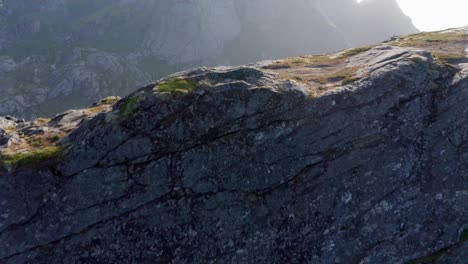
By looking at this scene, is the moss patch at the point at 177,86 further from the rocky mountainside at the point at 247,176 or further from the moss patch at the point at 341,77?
the moss patch at the point at 341,77

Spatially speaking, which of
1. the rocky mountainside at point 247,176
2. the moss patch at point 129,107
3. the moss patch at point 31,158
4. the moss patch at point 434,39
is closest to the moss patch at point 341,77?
the rocky mountainside at point 247,176

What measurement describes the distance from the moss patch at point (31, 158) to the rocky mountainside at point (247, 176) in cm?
7

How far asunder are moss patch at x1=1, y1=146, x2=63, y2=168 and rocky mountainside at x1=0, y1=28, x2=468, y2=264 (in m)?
0.07

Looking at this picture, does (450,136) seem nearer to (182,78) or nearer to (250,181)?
(250,181)

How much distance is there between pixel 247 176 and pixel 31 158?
42.9 feet

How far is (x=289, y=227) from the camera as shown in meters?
21.7

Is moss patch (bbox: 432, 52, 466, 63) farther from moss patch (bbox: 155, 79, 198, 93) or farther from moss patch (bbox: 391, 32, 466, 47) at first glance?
moss patch (bbox: 155, 79, 198, 93)

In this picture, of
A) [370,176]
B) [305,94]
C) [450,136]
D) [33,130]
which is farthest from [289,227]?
[33,130]

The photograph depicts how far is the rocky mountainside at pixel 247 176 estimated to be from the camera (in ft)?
66.5

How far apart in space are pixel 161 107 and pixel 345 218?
13608 mm

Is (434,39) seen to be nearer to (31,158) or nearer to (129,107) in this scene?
(129,107)

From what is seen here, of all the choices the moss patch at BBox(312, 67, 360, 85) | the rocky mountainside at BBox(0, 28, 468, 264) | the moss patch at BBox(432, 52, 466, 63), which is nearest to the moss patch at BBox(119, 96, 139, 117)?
the rocky mountainside at BBox(0, 28, 468, 264)

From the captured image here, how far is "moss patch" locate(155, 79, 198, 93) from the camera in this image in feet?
73.3

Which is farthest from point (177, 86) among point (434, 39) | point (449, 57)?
point (434, 39)
